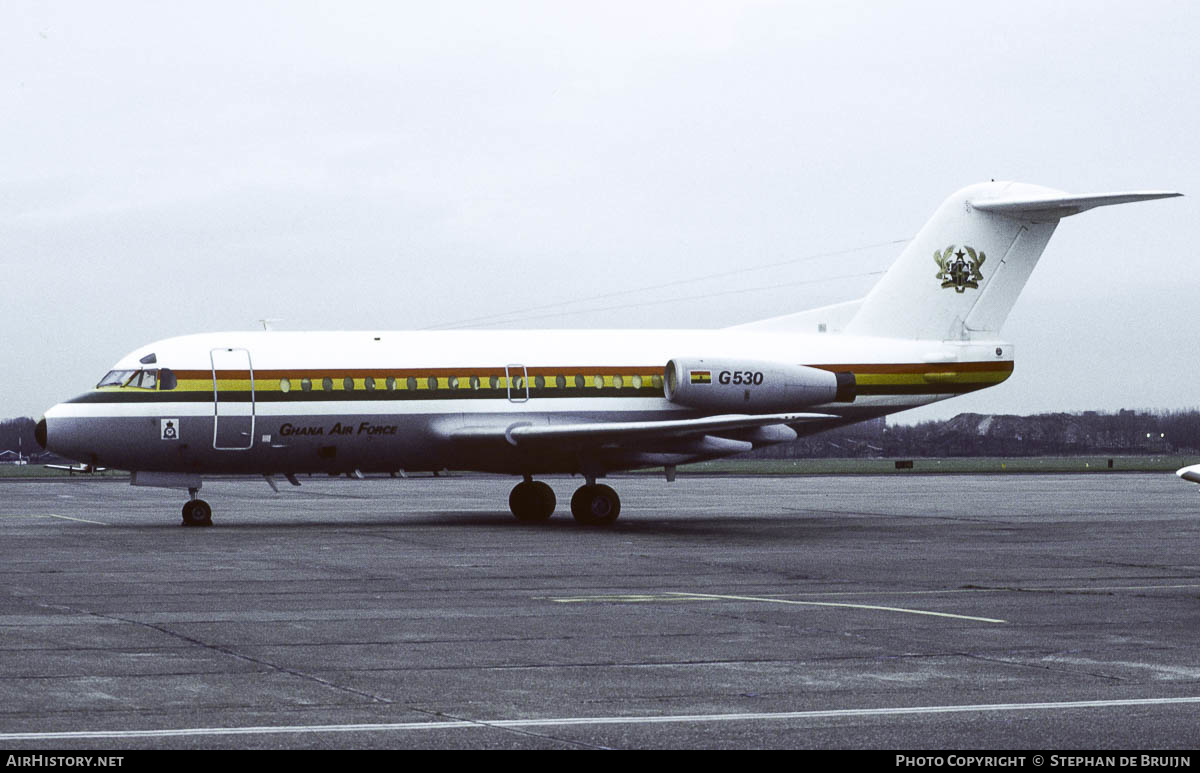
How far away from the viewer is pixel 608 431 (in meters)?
29.6

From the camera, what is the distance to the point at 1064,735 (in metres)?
8.91

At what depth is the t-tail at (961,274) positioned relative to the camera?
33.4 m

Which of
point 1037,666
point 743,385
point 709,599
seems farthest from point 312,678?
point 743,385

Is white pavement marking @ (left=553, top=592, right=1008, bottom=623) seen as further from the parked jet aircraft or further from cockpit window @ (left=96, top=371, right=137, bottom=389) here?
cockpit window @ (left=96, top=371, right=137, bottom=389)

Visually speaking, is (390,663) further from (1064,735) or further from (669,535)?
(669,535)

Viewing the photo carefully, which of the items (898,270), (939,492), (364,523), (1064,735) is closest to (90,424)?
(364,523)

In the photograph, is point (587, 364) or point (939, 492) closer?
point (587, 364)

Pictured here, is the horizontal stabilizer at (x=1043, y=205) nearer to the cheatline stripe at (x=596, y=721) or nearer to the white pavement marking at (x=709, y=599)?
the white pavement marking at (x=709, y=599)

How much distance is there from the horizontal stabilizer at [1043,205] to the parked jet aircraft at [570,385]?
0.06 meters

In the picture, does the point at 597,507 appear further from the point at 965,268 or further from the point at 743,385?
the point at 965,268

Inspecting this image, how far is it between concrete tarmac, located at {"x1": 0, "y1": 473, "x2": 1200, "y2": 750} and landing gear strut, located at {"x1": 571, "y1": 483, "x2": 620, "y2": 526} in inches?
54.3

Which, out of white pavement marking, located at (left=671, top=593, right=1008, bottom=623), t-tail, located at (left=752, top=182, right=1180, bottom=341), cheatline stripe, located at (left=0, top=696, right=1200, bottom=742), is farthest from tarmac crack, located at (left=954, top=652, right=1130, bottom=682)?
t-tail, located at (left=752, top=182, right=1180, bottom=341)

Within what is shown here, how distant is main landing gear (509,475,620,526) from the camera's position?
3097 centimetres
